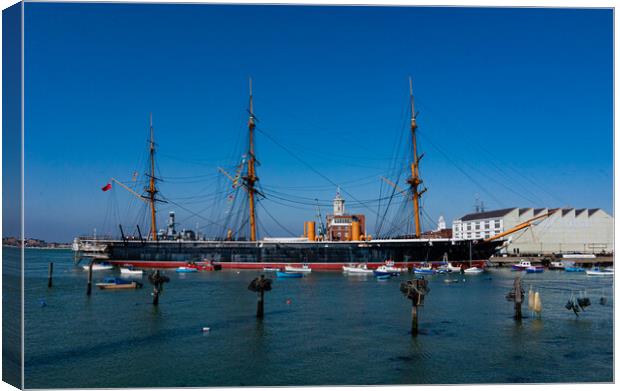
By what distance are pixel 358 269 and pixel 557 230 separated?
4084cm

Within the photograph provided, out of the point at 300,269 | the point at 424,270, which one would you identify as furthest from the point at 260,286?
the point at 424,270

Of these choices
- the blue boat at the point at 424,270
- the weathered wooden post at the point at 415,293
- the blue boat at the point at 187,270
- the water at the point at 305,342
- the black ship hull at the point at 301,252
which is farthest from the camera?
the black ship hull at the point at 301,252

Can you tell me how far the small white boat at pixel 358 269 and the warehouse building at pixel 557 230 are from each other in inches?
830

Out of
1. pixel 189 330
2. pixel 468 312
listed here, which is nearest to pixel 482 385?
pixel 189 330

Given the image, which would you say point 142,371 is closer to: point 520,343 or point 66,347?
point 66,347

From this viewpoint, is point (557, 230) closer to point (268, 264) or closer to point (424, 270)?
point (424, 270)

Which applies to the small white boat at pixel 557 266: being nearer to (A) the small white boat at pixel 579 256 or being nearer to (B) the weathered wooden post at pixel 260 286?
(A) the small white boat at pixel 579 256

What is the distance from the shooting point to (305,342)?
1964 cm

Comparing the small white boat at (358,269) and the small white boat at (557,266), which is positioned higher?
the small white boat at (358,269)

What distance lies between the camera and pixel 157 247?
2589 inches

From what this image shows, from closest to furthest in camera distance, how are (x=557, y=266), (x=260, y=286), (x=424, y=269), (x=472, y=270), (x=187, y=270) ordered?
(x=260, y=286), (x=424, y=269), (x=472, y=270), (x=187, y=270), (x=557, y=266)

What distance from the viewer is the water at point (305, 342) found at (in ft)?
50.1

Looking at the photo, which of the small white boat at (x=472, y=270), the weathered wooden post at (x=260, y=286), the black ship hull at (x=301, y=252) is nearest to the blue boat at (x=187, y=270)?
the black ship hull at (x=301, y=252)

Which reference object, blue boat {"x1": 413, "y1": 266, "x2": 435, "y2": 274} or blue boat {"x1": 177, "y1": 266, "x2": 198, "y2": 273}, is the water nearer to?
blue boat {"x1": 413, "y1": 266, "x2": 435, "y2": 274}
